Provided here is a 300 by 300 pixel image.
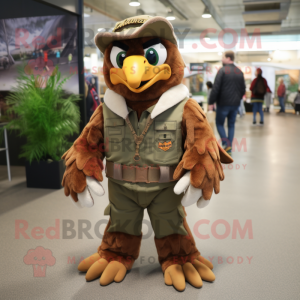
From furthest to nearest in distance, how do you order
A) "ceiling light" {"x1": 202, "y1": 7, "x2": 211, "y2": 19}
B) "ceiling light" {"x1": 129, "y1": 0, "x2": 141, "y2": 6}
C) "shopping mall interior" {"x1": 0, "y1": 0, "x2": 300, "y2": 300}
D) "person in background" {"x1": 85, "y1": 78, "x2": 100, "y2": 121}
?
"ceiling light" {"x1": 202, "y1": 7, "x2": 211, "y2": 19} < "ceiling light" {"x1": 129, "y1": 0, "x2": 141, "y2": 6} < "person in background" {"x1": 85, "y1": 78, "x2": 100, "y2": 121} < "shopping mall interior" {"x1": 0, "y1": 0, "x2": 300, "y2": 300}

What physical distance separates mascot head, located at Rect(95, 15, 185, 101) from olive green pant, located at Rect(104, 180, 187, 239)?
485 millimetres

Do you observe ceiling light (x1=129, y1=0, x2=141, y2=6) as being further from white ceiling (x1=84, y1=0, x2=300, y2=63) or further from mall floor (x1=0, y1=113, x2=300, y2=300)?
mall floor (x1=0, y1=113, x2=300, y2=300)

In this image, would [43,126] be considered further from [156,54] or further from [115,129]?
[156,54]

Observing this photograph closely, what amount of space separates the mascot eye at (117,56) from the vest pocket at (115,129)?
271 millimetres

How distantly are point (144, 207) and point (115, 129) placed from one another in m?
0.45

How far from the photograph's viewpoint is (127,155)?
1.63m

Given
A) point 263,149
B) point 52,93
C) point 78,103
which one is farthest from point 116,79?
point 263,149

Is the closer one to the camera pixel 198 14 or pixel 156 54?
pixel 156 54

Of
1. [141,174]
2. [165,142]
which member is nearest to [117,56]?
[165,142]

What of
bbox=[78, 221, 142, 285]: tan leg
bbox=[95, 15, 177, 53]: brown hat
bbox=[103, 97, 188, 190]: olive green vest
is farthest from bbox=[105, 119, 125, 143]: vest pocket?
bbox=[78, 221, 142, 285]: tan leg

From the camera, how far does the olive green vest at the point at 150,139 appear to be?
62.3 inches

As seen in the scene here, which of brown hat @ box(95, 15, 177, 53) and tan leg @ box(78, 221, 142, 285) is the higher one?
brown hat @ box(95, 15, 177, 53)

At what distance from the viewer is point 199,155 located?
1.52 m

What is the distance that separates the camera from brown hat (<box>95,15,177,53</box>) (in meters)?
1.46
